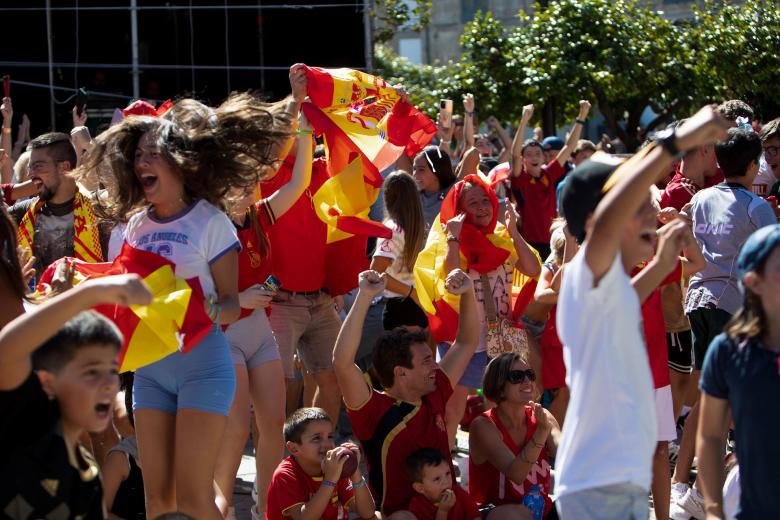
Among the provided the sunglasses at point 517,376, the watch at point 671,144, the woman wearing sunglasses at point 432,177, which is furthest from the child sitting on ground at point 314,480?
the woman wearing sunglasses at point 432,177

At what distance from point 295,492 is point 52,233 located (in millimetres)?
2257

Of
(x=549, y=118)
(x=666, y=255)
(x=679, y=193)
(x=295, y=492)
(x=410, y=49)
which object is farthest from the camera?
(x=410, y=49)

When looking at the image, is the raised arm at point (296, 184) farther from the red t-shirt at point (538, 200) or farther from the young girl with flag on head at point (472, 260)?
the red t-shirt at point (538, 200)

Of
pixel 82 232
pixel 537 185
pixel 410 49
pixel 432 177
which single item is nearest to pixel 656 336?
pixel 432 177

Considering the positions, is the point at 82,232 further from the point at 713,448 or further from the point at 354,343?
the point at 713,448

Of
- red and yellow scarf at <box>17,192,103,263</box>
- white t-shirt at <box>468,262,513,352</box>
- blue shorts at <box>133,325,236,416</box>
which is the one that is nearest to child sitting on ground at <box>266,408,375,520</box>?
blue shorts at <box>133,325,236,416</box>

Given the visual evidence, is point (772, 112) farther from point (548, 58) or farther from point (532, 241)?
point (532, 241)

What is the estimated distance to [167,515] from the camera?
4484 mm

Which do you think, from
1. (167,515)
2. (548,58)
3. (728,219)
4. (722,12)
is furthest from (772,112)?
(167,515)

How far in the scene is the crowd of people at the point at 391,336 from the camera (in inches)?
131

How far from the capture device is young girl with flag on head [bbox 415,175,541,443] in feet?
21.6

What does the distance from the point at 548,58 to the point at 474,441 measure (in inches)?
415

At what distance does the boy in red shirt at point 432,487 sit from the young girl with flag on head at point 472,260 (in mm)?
1049

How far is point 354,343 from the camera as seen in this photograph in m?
5.33
